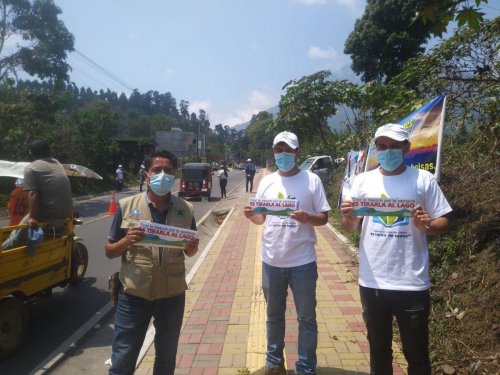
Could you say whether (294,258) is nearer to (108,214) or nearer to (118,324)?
(118,324)

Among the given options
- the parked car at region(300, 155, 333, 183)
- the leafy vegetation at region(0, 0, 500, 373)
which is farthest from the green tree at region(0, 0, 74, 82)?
the parked car at region(300, 155, 333, 183)

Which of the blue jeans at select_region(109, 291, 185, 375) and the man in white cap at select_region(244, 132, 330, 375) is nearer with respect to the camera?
the blue jeans at select_region(109, 291, 185, 375)

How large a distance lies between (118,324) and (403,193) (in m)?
2.00

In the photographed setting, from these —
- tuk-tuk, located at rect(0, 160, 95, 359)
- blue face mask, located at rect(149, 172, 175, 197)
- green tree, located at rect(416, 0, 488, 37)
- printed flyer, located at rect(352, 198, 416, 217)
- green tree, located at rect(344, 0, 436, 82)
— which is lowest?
tuk-tuk, located at rect(0, 160, 95, 359)

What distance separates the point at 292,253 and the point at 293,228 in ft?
0.62

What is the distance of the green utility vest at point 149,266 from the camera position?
2773mm

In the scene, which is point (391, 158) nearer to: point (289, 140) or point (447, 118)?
point (289, 140)

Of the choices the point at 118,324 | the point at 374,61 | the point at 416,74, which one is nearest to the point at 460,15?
the point at 118,324

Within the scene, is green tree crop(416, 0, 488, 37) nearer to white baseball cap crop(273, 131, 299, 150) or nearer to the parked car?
white baseball cap crop(273, 131, 299, 150)

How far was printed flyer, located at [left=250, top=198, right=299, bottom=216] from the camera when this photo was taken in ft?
10.6

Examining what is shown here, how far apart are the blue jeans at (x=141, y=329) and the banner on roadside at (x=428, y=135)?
2961 millimetres

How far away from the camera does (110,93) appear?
147 meters

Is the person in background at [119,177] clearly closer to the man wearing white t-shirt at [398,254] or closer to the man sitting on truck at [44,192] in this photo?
the man sitting on truck at [44,192]

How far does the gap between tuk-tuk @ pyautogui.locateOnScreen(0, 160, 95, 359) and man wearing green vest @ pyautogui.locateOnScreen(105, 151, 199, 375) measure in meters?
2.07
